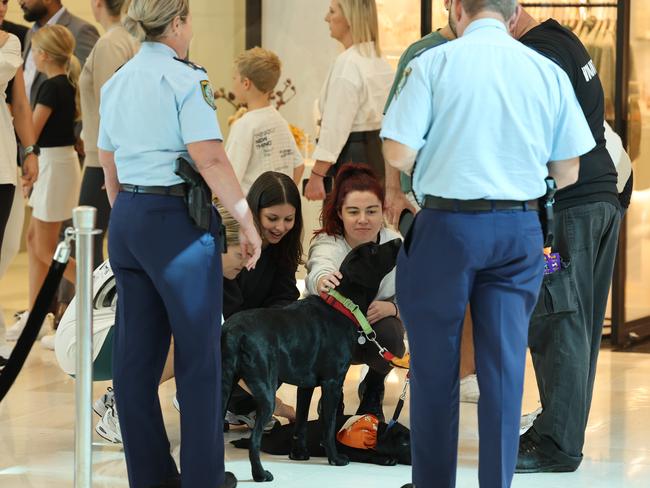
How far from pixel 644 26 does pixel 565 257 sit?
260 cm

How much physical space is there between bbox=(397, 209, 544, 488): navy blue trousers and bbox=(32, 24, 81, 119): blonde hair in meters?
3.48

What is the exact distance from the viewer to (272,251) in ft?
13.9

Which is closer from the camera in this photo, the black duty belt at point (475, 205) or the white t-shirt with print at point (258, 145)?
the black duty belt at point (475, 205)

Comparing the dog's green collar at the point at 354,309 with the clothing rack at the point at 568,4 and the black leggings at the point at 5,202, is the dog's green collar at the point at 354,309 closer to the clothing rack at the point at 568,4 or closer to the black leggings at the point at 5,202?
the black leggings at the point at 5,202

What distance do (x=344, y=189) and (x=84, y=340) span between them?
1.55 m

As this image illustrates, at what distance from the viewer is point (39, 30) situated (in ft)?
20.4

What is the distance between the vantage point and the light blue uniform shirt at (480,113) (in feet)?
9.23

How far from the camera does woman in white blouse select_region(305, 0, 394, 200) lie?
5.50m

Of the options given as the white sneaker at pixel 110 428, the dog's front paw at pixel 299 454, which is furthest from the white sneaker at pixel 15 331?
the dog's front paw at pixel 299 454

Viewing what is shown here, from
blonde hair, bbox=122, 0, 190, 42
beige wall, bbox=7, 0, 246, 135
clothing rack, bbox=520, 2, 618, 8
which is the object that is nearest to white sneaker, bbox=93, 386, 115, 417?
A: blonde hair, bbox=122, 0, 190, 42

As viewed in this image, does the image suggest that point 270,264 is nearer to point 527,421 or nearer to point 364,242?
point 364,242

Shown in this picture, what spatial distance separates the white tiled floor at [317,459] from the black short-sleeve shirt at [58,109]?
3.90 feet

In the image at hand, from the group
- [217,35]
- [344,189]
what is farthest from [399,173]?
[217,35]

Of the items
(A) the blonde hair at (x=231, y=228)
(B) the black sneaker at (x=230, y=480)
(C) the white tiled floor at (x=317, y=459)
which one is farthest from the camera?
(A) the blonde hair at (x=231, y=228)
